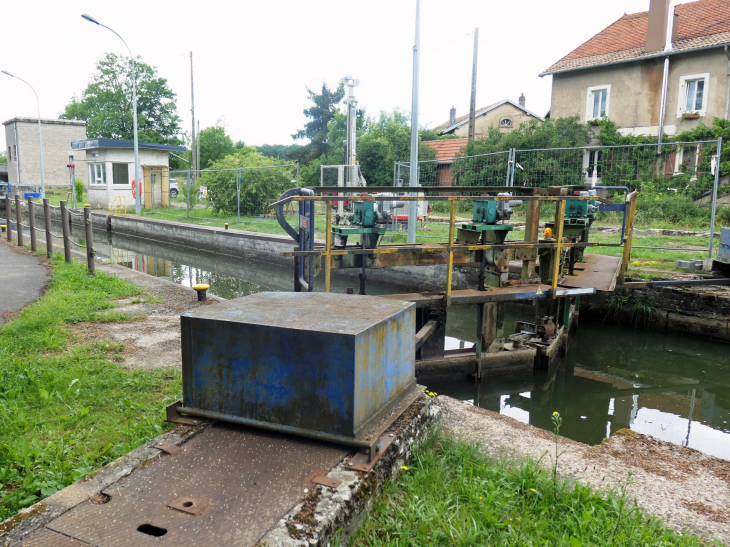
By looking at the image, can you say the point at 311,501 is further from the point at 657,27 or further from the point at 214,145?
the point at 214,145

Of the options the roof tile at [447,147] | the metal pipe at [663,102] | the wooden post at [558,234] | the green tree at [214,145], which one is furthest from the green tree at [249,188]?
the green tree at [214,145]

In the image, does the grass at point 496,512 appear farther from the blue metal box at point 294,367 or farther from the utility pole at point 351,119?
the utility pole at point 351,119

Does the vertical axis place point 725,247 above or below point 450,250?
below

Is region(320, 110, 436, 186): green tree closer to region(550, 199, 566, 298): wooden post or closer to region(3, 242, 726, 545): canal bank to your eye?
region(550, 199, 566, 298): wooden post

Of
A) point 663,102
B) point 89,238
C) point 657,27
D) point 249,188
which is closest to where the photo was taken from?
point 89,238

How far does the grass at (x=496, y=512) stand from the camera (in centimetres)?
243

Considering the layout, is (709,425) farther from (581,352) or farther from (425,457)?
(425,457)

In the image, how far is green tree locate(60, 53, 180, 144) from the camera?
47875 mm

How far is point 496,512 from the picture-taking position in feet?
8.65

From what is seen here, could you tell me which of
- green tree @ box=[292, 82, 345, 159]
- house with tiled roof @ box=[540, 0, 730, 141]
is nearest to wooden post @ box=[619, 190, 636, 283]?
house with tiled roof @ box=[540, 0, 730, 141]

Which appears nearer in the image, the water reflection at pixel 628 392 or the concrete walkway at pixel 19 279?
the water reflection at pixel 628 392

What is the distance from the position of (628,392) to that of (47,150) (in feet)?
159

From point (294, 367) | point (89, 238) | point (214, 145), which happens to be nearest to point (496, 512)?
point (294, 367)

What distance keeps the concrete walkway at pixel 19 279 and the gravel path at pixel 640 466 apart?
551cm
